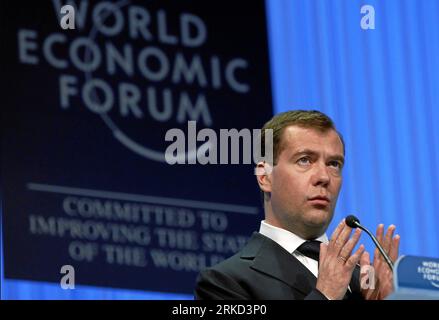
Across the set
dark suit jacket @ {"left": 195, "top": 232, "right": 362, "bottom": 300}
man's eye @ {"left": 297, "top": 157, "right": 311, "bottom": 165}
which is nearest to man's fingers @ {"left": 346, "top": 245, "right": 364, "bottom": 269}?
dark suit jacket @ {"left": 195, "top": 232, "right": 362, "bottom": 300}

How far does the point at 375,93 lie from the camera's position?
5453mm

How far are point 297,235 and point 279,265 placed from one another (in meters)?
0.15

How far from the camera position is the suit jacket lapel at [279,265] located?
2.92 meters

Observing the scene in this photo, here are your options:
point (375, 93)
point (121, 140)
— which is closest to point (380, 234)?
point (121, 140)

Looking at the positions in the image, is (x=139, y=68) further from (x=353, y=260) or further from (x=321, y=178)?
(x=353, y=260)

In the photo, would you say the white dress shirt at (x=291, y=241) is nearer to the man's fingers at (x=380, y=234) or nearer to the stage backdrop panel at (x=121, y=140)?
the man's fingers at (x=380, y=234)

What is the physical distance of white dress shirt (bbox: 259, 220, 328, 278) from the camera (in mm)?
3034

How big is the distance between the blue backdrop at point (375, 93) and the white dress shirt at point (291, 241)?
203cm

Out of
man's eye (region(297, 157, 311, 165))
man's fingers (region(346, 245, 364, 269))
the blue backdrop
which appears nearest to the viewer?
man's fingers (region(346, 245, 364, 269))

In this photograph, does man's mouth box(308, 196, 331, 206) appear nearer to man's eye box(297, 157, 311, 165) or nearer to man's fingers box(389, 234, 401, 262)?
man's eye box(297, 157, 311, 165)

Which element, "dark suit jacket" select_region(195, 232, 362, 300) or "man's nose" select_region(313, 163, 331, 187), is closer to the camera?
"dark suit jacket" select_region(195, 232, 362, 300)

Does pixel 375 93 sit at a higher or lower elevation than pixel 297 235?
A: higher
